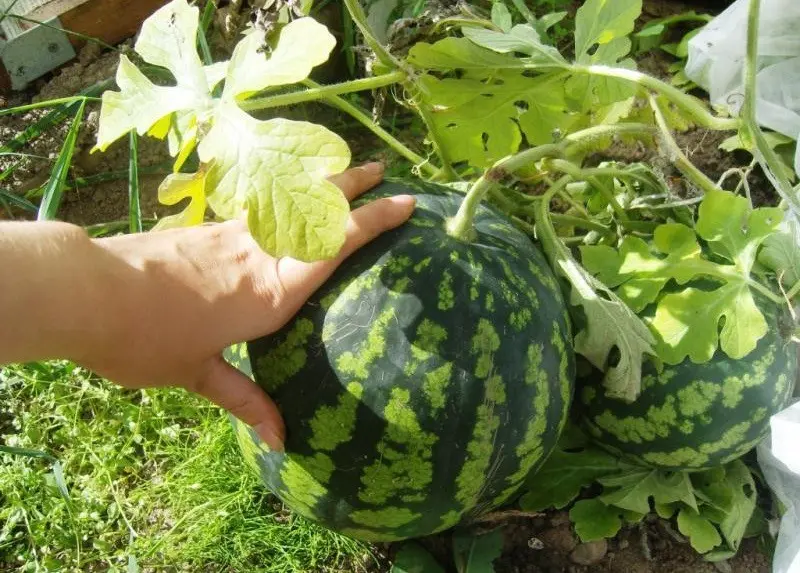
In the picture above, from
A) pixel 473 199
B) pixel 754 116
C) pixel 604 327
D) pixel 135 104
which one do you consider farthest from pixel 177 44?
pixel 754 116

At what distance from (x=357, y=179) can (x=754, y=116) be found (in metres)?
0.77

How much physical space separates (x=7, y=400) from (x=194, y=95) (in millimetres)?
1357

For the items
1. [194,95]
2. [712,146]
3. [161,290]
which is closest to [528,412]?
[161,290]

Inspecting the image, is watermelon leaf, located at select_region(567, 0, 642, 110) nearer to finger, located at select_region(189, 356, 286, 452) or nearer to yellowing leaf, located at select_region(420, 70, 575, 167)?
yellowing leaf, located at select_region(420, 70, 575, 167)

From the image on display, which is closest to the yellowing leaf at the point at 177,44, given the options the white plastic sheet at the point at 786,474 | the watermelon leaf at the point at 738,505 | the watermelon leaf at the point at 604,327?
the watermelon leaf at the point at 604,327

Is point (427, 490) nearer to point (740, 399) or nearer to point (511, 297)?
point (511, 297)

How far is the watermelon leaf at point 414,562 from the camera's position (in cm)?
187

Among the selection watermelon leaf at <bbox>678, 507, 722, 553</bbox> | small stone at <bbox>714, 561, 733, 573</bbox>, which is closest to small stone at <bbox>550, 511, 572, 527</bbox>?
watermelon leaf at <bbox>678, 507, 722, 553</bbox>

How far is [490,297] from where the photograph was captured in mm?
1420

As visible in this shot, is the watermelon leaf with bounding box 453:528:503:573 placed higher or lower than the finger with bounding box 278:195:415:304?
lower

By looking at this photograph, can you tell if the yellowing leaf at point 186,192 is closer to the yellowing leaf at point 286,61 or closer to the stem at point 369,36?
the yellowing leaf at point 286,61

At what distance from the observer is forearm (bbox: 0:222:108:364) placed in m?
1.25

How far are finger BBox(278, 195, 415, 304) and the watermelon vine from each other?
0.02m

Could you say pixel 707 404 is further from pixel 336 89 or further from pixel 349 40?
pixel 349 40
